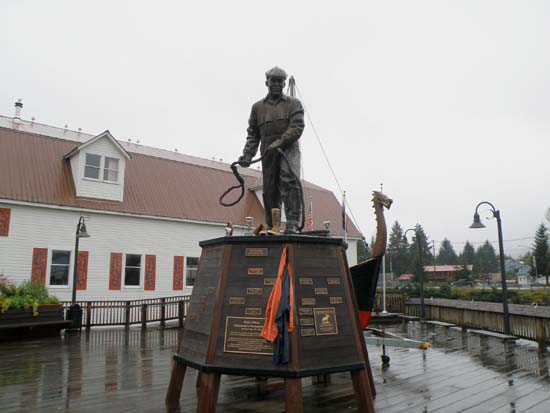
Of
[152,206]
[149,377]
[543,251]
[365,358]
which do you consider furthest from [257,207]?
[543,251]

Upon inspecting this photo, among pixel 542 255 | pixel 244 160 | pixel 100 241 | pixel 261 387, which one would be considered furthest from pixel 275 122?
pixel 542 255

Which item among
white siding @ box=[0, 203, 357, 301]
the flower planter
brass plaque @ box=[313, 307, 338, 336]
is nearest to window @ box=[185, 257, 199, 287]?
white siding @ box=[0, 203, 357, 301]

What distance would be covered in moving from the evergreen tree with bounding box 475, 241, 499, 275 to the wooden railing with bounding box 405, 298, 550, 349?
267 ft

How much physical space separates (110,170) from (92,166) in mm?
740

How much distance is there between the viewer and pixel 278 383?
20.3ft

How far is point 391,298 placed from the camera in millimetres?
18953

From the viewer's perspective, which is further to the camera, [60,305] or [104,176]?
[104,176]

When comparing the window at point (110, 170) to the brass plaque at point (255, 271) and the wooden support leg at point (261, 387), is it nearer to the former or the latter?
the wooden support leg at point (261, 387)

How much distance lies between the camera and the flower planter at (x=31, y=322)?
11.5 m

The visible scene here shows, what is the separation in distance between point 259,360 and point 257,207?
18672mm

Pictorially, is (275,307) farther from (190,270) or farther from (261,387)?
(190,270)

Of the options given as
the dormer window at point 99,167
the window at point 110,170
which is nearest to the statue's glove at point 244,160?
the dormer window at point 99,167

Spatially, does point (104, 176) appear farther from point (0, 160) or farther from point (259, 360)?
point (259, 360)

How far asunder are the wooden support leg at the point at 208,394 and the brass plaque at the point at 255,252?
131 cm
